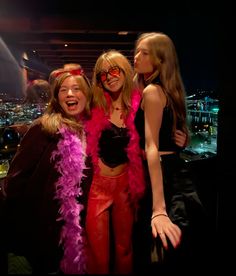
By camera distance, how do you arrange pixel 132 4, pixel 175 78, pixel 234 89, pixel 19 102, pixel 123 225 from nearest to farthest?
pixel 175 78, pixel 123 225, pixel 234 89, pixel 132 4, pixel 19 102

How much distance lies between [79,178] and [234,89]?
111 cm

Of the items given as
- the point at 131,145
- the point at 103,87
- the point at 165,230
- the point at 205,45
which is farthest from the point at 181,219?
the point at 205,45

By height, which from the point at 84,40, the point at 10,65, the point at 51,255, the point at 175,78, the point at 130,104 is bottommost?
the point at 51,255

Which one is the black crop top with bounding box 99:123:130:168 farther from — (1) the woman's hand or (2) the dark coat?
(1) the woman's hand

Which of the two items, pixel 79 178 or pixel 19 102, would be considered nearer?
pixel 79 178

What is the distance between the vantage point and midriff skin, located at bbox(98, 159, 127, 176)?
1.68 meters

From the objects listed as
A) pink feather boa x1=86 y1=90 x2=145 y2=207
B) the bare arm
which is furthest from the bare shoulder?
pink feather boa x1=86 y1=90 x2=145 y2=207

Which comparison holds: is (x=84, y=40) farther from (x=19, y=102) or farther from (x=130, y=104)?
(x=130, y=104)

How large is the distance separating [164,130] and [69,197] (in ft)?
1.80

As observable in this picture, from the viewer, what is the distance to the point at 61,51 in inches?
118

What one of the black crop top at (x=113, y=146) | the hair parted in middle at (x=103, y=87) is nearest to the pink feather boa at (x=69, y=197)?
the black crop top at (x=113, y=146)

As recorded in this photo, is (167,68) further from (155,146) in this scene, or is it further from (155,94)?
(155,146)

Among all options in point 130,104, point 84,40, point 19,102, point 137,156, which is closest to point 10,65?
point 19,102

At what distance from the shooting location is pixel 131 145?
5.35 ft
